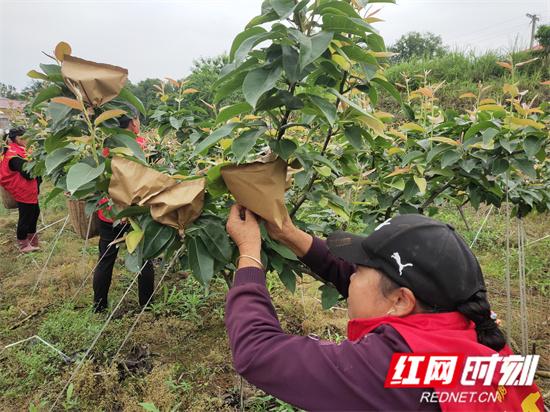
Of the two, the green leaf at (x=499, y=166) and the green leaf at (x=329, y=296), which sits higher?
the green leaf at (x=499, y=166)

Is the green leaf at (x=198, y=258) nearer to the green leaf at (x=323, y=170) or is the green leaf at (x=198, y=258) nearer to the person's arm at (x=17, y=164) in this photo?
the green leaf at (x=323, y=170)

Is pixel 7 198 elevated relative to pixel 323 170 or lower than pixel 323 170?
lower

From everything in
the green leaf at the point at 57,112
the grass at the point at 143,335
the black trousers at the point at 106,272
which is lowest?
the grass at the point at 143,335

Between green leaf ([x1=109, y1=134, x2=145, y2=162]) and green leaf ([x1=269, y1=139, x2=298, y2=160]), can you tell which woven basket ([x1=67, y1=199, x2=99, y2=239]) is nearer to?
green leaf ([x1=109, y1=134, x2=145, y2=162])

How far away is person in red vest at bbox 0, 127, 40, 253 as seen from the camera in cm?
441

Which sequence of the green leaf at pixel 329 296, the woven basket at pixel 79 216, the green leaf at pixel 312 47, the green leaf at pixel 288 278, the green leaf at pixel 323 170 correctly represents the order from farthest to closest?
the woven basket at pixel 79 216 < the green leaf at pixel 329 296 < the green leaf at pixel 288 278 < the green leaf at pixel 323 170 < the green leaf at pixel 312 47

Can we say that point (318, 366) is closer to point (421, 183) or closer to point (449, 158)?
point (421, 183)

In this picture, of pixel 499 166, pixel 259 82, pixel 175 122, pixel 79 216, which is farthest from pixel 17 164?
pixel 499 166

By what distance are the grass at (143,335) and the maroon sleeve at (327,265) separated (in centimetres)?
84

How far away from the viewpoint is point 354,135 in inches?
45.3

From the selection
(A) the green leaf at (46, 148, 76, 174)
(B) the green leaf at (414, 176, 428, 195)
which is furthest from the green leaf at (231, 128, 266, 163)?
(B) the green leaf at (414, 176, 428, 195)

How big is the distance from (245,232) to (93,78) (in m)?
0.58

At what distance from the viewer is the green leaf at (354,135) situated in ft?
Result: 3.77

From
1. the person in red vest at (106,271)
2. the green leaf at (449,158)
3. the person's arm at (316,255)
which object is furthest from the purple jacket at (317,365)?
the person in red vest at (106,271)
